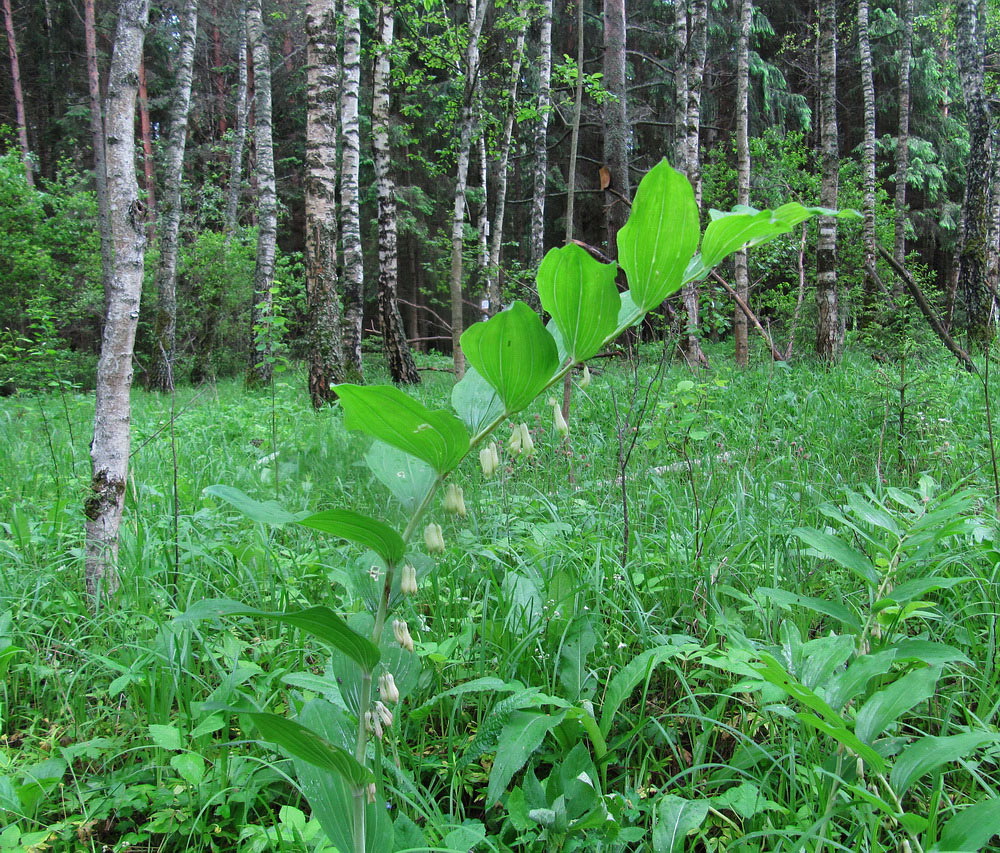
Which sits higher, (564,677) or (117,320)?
(117,320)

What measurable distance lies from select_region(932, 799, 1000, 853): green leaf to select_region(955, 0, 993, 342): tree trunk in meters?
9.31

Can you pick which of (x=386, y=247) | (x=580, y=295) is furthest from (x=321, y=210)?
(x=580, y=295)

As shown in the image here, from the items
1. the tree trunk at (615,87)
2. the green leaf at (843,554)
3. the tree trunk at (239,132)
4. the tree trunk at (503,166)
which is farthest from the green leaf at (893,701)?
the tree trunk at (239,132)

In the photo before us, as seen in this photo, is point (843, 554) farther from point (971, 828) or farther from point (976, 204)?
point (976, 204)

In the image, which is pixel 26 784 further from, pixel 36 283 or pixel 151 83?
pixel 151 83

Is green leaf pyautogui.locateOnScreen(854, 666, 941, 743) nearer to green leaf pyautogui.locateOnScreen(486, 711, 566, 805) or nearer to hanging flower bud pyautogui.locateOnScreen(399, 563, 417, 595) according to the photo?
green leaf pyautogui.locateOnScreen(486, 711, 566, 805)

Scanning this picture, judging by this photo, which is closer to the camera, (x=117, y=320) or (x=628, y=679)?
(x=628, y=679)

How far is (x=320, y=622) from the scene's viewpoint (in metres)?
0.64

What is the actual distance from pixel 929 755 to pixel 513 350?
86 cm

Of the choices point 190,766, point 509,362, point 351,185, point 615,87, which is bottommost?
point 190,766

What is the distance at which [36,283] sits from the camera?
1093 cm

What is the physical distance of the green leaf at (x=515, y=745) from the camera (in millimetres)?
1233

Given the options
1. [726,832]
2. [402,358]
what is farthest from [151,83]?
[726,832]

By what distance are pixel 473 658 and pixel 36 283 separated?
1268cm
